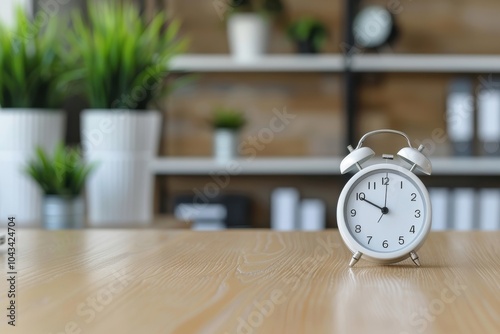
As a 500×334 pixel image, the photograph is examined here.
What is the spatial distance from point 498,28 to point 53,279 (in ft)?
9.61

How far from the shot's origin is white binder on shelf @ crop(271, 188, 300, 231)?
127 inches

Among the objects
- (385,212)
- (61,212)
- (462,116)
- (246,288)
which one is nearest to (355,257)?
(385,212)

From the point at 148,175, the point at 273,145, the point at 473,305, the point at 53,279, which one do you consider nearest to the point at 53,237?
the point at 53,279

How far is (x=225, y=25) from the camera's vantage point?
3.34m

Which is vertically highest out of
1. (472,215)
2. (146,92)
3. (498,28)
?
(498,28)

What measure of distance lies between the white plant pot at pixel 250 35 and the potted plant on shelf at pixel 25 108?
93 cm

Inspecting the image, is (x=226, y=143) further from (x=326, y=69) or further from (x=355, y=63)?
(x=355, y=63)

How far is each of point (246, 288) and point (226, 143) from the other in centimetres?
247

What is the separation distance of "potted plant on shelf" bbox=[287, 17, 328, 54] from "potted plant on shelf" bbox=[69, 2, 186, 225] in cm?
98

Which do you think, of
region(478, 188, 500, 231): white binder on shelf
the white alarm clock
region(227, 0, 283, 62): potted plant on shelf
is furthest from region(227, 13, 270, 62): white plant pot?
the white alarm clock

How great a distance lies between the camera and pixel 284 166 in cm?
315

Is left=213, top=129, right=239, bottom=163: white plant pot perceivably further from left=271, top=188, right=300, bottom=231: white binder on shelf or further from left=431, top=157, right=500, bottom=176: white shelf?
left=431, top=157, right=500, bottom=176: white shelf

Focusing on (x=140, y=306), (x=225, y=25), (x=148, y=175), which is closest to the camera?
(x=140, y=306)

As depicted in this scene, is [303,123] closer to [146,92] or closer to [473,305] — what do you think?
[146,92]
